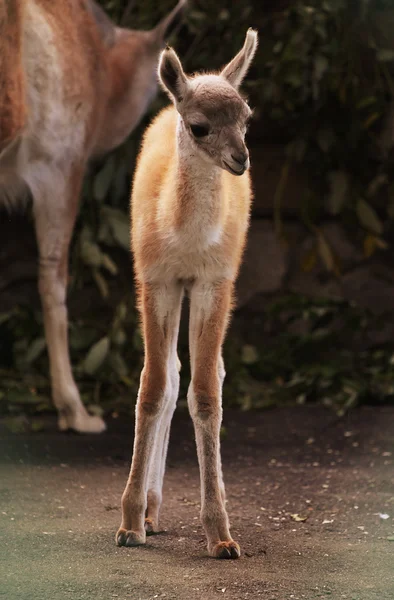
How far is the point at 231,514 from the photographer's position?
9.09 ft

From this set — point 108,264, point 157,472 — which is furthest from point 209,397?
point 108,264

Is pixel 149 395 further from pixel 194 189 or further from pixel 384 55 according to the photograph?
pixel 384 55

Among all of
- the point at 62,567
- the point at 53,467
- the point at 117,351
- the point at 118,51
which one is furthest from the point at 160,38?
the point at 62,567

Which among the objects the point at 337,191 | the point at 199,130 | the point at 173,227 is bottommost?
the point at 337,191

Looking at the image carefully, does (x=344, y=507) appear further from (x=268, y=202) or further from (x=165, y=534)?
(x=268, y=202)

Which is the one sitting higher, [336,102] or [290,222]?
[336,102]

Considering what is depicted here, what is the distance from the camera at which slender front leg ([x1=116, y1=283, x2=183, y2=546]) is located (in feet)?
7.56

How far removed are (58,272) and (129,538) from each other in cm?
192

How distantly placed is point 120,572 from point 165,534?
0.36 meters

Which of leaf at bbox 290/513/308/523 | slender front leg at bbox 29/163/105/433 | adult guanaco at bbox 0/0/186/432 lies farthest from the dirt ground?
adult guanaco at bbox 0/0/186/432

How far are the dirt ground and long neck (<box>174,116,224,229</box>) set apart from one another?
76cm

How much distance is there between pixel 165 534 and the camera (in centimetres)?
249

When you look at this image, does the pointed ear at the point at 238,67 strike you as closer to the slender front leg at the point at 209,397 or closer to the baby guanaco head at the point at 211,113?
the baby guanaco head at the point at 211,113

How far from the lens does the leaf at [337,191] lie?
4.99 metres
